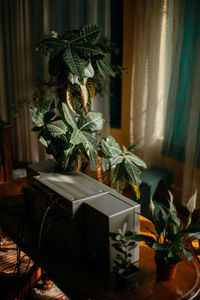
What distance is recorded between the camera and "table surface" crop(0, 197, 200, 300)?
1.21m

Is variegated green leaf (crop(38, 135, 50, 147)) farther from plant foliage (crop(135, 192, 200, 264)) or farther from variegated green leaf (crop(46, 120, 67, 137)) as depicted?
plant foliage (crop(135, 192, 200, 264))

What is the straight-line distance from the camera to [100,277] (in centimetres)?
129

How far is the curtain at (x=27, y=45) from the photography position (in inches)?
136

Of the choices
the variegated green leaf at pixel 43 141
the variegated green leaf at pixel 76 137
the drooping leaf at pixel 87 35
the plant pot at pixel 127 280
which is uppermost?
the drooping leaf at pixel 87 35

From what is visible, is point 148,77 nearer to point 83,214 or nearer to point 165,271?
point 83,214

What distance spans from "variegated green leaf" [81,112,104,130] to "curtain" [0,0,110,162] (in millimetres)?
1806

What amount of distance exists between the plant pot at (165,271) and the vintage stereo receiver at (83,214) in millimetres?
121

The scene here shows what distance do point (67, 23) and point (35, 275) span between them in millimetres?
2589

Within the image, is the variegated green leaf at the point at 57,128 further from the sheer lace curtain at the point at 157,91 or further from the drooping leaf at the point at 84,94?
the sheer lace curtain at the point at 157,91

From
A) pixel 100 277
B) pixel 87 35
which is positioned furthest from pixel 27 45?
pixel 100 277

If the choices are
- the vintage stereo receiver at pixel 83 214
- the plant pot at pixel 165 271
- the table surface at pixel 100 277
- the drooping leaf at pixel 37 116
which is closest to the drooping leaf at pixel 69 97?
the drooping leaf at pixel 37 116

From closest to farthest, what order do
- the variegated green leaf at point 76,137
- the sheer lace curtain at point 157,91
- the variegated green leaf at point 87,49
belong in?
the variegated green leaf at point 76,137
the variegated green leaf at point 87,49
the sheer lace curtain at point 157,91

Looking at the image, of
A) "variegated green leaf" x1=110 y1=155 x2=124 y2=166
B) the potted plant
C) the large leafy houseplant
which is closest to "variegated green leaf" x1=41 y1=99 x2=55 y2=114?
the large leafy houseplant

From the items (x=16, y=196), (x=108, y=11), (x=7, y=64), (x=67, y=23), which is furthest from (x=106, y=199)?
(x=7, y=64)
